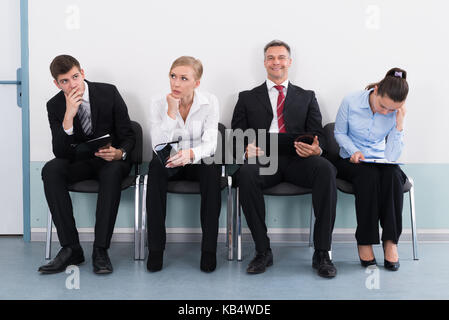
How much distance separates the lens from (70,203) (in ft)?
8.57

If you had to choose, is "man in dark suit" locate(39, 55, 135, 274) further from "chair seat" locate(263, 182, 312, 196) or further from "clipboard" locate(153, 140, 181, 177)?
"chair seat" locate(263, 182, 312, 196)

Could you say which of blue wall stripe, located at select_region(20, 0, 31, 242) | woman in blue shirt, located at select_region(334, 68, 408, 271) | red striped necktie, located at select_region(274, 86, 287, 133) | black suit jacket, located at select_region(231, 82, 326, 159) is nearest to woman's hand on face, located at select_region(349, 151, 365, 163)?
woman in blue shirt, located at select_region(334, 68, 408, 271)

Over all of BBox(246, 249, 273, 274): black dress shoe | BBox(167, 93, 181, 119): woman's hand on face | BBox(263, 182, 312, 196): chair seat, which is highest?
BBox(167, 93, 181, 119): woman's hand on face

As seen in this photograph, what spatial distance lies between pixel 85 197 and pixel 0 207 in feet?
2.12

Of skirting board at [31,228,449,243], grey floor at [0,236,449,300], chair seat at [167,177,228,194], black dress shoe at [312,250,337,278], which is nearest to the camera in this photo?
grey floor at [0,236,449,300]

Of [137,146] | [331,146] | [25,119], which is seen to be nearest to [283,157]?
[331,146]

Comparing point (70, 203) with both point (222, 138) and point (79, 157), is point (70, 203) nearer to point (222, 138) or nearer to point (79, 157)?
point (79, 157)

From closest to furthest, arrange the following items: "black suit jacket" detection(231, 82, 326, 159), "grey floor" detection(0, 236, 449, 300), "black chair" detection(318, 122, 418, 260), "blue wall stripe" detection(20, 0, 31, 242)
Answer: "grey floor" detection(0, 236, 449, 300), "black chair" detection(318, 122, 418, 260), "black suit jacket" detection(231, 82, 326, 159), "blue wall stripe" detection(20, 0, 31, 242)

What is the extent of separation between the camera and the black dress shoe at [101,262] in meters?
2.46

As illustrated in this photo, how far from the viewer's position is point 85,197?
3.23 m

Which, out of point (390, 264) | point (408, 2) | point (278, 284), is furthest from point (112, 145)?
point (408, 2)

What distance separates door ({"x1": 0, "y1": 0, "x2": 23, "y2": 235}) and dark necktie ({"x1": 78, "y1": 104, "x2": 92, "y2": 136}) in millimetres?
690

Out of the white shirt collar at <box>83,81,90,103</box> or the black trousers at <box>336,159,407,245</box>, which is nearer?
the black trousers at <box>336,159,407,245</box>

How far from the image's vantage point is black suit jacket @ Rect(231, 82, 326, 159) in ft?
9.64
